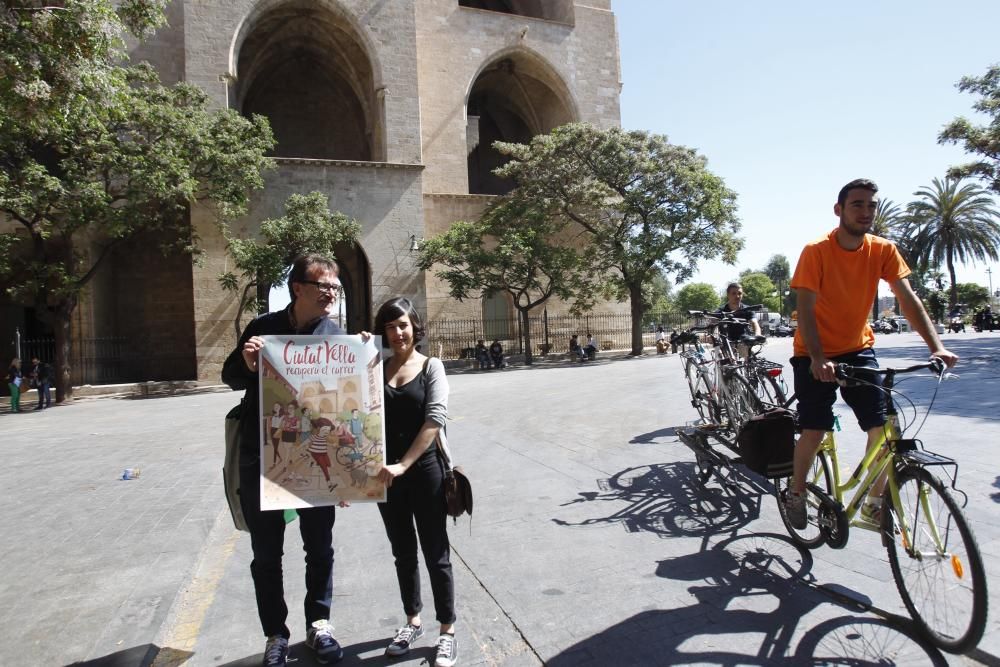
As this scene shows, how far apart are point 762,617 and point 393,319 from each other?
2.16 metres

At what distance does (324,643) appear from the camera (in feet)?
8.78

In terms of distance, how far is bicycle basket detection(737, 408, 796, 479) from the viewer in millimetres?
3549

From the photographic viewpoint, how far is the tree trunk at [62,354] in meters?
17.9

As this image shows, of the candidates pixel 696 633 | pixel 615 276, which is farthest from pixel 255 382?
pixel 615 276

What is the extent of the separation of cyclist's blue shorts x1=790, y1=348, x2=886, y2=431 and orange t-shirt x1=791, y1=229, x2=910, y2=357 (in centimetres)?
10

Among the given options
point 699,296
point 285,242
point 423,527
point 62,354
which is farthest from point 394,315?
point 699,296

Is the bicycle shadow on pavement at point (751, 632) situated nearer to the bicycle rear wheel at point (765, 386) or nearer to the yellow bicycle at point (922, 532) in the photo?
the yellow bicycle at point (922, 532)

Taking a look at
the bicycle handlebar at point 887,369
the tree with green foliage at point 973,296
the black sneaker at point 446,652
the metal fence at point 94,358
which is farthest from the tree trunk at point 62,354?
the tree with green foliage at point 973,296

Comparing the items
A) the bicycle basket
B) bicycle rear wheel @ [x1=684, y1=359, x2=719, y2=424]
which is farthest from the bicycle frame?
bicycle rear wheel @ [x1=684, y1=359, x2=719, y2=424]

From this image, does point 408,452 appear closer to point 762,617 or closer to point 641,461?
point 762,617

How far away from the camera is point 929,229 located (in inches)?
1848

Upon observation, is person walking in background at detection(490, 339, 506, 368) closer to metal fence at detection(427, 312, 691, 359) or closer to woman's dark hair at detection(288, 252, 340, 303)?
metal fence at detection(427, 312, 691, 359)

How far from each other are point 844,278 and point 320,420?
2.69m

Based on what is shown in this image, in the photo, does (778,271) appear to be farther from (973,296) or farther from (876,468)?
(876,468)
